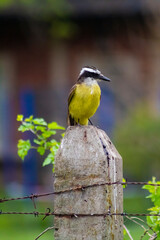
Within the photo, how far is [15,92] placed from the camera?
15.8m

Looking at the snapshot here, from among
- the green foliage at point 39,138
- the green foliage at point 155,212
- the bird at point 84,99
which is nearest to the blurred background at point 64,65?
the bird at point 84,99

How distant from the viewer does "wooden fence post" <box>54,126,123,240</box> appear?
3.67 meters

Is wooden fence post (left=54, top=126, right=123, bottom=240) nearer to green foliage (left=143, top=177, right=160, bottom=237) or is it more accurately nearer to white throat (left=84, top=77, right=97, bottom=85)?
green foliage (left=143, top=177, right=160, bottom=237)

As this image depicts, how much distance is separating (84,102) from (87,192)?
2376 millimetres

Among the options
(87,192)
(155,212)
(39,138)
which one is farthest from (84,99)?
(87,192)

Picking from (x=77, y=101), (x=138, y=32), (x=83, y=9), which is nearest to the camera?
(x=77, y=101)

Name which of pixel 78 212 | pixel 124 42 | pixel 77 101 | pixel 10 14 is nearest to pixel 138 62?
pixel 124 42

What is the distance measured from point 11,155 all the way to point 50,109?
1.25m

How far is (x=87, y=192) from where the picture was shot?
3697 mm

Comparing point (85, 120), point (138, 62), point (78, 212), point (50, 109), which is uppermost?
point (138, 62)

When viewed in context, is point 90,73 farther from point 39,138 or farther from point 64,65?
point 64,65

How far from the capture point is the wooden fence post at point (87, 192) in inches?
145

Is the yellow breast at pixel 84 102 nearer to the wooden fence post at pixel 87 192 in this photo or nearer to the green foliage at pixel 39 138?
the green foliage at pixel 39 138

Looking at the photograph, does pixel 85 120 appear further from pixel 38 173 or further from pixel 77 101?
pixel 38 173
